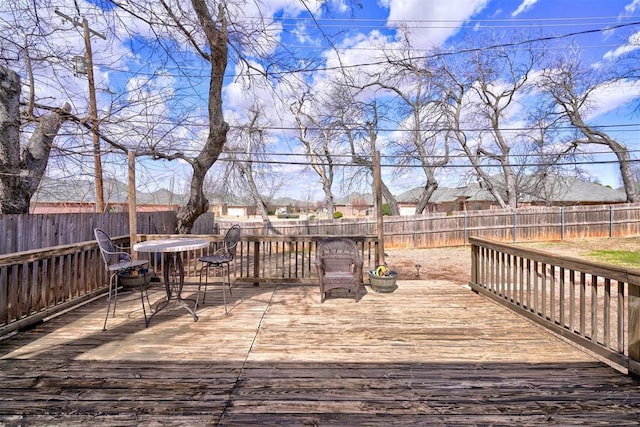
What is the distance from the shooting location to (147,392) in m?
1.88

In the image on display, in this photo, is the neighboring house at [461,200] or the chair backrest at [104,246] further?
the neighboring house at [461,200]

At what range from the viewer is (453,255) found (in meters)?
10.8

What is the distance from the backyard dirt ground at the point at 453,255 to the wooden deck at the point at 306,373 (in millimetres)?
4737

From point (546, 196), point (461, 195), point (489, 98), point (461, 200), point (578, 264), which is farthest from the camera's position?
point (461, 200)

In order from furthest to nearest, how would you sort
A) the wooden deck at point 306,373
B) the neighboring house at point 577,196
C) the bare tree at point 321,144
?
the neighboring house at point 577,196, the bare tree at point 321,144, the wooden deck at point 306,373

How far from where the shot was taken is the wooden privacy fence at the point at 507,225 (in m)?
13.0

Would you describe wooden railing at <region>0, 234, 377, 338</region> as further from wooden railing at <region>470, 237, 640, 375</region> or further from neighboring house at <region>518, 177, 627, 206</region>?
neighboring house at <region>518, 177, 627, 206</region>

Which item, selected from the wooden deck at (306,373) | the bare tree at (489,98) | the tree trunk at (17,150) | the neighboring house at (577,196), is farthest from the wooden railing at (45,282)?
the neighboring house at (577,196)

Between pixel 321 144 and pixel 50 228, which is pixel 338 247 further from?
pixel 321 144

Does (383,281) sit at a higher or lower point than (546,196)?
lower

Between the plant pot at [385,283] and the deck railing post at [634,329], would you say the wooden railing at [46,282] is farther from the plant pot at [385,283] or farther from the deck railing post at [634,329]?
the deck railing post at [634,329]

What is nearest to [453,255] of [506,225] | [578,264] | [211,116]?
[506,225]

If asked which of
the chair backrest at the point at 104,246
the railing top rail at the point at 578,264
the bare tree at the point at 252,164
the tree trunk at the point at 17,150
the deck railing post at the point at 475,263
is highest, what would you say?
the bare tree at the point at 252,164

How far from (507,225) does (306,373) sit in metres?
13.6
